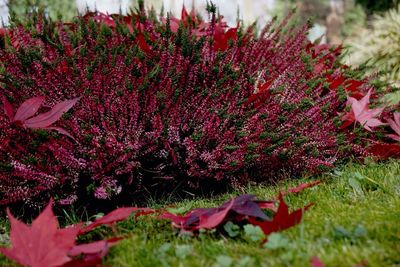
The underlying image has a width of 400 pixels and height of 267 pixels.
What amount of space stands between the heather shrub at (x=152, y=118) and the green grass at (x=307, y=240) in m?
0.35

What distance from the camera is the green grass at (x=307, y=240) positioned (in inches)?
55.4

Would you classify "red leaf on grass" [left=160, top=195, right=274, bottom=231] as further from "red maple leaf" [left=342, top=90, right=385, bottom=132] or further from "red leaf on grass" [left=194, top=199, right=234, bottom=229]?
"red maple leaf" [left=342, top=90, right=385, bottom=132]

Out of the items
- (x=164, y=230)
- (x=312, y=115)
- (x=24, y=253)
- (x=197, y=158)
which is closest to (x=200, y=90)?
(x=197, y=158)

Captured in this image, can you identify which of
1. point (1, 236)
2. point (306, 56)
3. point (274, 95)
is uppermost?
point (306, 56)

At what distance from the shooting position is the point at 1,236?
2.05 metres

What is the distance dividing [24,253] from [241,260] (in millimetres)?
631

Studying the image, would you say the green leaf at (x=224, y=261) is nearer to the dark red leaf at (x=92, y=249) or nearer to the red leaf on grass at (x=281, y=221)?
the red leaf on grass at (x=281, y=221)

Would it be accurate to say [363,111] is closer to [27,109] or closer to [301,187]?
[301,187]

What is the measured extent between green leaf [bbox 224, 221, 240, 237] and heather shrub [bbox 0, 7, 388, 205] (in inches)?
24.7

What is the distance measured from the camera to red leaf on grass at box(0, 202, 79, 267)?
137cm

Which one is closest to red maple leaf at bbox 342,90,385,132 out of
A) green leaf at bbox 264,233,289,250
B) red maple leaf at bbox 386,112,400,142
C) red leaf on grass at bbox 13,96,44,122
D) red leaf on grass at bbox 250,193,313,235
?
red maple leaf at bbox 386,112,400,142

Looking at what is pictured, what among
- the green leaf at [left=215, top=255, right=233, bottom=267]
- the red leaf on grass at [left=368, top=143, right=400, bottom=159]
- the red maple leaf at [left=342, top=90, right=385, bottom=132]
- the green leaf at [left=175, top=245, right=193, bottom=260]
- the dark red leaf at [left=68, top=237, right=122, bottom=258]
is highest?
the red maple leaf at [left=342, top=90, right=385, bottom=132]

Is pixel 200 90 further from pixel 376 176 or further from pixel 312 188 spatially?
pixel 376 176

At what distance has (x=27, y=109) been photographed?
2047mm
